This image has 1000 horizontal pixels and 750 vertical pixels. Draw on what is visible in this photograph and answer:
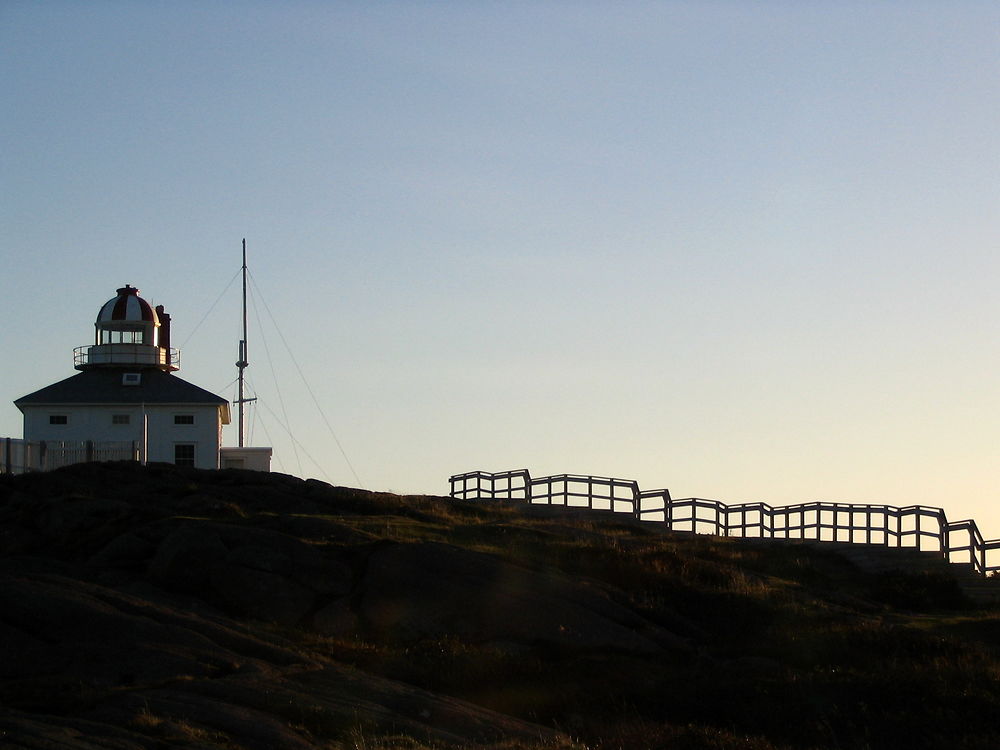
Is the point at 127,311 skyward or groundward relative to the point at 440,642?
skyward

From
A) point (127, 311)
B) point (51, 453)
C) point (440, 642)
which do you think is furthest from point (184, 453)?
point (440, 642)

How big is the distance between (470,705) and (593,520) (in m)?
22.7

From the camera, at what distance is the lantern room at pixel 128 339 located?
55.9 meters

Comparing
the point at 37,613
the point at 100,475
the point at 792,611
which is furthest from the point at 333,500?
the point at 37,613

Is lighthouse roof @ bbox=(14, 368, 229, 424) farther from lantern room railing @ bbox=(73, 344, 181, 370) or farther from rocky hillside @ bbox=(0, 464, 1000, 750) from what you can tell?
rocky hillside @ bbox=(0, 464, 1000, 750)

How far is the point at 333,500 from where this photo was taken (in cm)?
3331

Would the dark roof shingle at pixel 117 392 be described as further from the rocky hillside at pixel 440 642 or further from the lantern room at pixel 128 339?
the rocky hillside at pixel 440 642

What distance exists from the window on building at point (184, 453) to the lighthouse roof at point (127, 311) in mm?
7187

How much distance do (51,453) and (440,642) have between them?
2533 centimetres

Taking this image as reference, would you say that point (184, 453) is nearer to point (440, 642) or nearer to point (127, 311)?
point (127, 311)

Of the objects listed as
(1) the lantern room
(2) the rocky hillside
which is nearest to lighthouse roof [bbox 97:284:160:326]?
(1) the lantern room

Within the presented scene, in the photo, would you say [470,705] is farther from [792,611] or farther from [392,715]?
[792,611]

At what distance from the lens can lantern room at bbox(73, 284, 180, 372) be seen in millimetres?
55938

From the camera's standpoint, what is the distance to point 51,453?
4012cm
